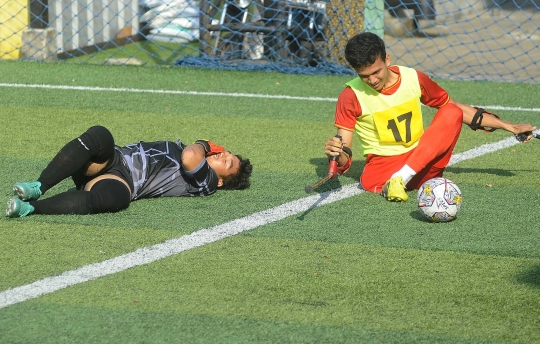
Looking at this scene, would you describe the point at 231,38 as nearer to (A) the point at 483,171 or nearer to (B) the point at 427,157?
(A) the point at 483,171

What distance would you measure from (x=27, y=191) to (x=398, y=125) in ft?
7.30

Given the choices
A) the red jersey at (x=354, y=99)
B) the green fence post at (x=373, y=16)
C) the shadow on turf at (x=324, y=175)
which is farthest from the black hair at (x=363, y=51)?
the green fence post at (x=373, y=16)

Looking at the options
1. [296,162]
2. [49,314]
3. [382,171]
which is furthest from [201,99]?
[49,314]

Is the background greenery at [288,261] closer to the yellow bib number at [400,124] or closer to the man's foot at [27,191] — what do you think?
the man's foot at [27,191]

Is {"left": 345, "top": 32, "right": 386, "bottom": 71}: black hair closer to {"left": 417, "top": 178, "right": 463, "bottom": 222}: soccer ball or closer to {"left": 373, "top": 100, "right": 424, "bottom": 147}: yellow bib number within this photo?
{"left": 373, "top": 100, "right": 424, "bottom": 147}: yellow bib number

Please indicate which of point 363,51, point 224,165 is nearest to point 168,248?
point 224,165

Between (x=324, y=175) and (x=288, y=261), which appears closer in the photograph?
(x=288, y=261)

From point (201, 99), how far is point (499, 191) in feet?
11.6

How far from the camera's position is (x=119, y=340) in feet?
10.0

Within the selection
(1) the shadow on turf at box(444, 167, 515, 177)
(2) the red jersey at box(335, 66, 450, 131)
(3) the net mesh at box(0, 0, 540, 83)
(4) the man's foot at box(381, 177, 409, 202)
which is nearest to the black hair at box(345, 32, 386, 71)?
(2) the red jersey at box(335, 66, 450, 131)

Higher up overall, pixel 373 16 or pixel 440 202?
pixel 440 202

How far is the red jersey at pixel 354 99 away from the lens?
17.1ft

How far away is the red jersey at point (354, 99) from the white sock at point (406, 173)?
38cm

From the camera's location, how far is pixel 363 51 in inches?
192
